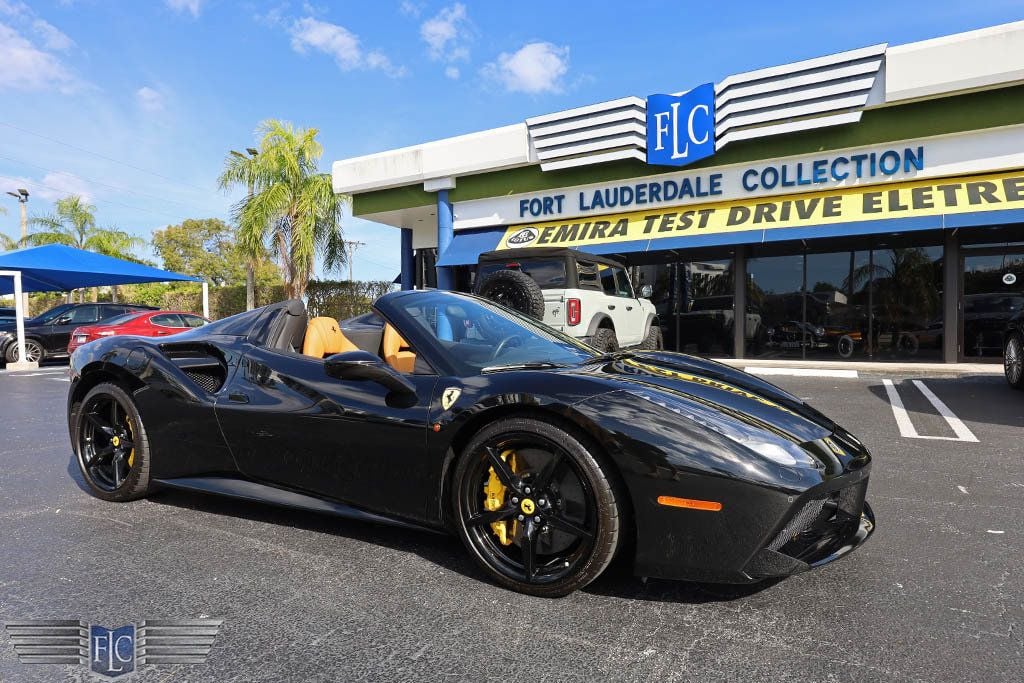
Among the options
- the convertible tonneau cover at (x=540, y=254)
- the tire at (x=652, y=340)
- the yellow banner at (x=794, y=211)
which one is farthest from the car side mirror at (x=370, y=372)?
the yellow banner at (x=794, y=211)

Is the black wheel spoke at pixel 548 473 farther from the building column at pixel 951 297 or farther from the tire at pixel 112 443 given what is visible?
the building column at pixel 951 297

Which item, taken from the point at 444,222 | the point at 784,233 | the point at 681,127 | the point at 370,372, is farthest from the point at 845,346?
the point at 370,372

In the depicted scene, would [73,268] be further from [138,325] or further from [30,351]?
[138,325]

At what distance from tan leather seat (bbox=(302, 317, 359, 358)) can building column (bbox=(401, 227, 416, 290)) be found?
1758 centimetres

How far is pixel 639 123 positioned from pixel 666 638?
1378 cm

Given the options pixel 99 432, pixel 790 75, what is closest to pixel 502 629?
pixel 99 432

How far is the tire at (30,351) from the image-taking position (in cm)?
1484

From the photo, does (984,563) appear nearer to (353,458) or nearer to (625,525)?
(625,525)

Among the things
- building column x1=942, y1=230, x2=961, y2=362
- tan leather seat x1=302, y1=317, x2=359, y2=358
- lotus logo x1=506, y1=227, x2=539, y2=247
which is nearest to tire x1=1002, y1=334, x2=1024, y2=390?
building column x1=942, y1=230, x2=961, y2=362

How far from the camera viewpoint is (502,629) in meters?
2.11

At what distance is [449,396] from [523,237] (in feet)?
46.0

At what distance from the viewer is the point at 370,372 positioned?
8.48ft

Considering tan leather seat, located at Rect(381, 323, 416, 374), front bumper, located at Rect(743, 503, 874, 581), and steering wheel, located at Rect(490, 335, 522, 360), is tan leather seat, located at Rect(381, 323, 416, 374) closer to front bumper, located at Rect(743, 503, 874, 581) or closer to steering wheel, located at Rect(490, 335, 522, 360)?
steering wheel, located at Rect(490, 335, 522, 360)

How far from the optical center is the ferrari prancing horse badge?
2498 millimetres
